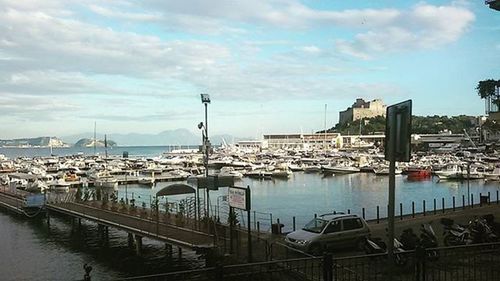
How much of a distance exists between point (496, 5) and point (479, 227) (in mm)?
12760

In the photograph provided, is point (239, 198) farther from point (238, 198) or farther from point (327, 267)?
point (327, 267)

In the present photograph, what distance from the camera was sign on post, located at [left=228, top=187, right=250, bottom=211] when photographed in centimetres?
1927

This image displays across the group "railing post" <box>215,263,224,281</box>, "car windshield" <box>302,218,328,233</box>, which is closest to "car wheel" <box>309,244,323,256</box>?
"car windshield" <box>302,218,328,233</box>

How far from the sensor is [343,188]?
253 feet

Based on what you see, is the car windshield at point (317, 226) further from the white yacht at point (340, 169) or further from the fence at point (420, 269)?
the white yacht at point (340, 169)

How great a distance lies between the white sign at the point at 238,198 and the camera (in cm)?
1956

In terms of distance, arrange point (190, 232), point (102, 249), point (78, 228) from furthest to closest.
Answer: point (78, 228)
point (102, 249)
point (190, 232)

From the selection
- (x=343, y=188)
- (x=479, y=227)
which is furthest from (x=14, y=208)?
(x=343, y=188)

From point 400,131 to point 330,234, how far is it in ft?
47.4

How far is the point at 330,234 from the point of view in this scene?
20078mm

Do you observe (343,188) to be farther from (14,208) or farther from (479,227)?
(479,227)

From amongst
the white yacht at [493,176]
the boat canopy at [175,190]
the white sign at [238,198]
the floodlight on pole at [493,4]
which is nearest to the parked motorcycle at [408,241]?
the white sign at [238,198]

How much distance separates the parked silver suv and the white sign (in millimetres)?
2635

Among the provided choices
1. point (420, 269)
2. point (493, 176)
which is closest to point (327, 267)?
point (420, 269)
